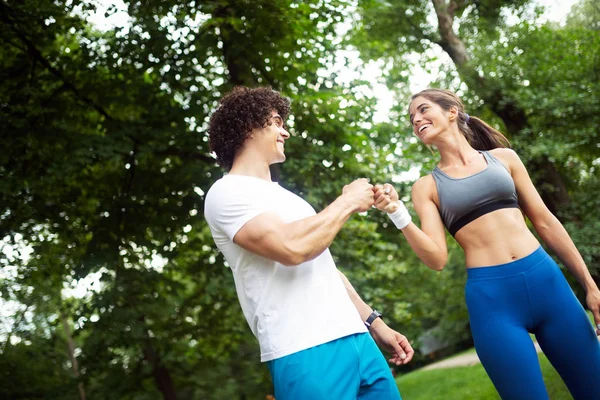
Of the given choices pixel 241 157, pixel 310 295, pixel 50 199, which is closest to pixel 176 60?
pixel 50 199

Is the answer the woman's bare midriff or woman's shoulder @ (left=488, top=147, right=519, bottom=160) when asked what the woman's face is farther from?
the woman's bare midriff

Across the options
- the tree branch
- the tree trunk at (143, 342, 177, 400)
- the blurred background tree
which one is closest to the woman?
the blurred background tree

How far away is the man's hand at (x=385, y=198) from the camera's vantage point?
2.62 metres

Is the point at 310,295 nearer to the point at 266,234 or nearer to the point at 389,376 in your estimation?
the point at 266,234

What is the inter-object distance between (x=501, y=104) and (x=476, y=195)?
34.3ft

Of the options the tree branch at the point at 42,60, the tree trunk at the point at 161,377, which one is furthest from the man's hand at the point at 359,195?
the tree trunk at the point at 161,377

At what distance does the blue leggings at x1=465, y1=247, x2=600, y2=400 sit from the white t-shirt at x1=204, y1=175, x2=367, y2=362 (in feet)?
2.23

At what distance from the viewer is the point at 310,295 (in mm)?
2221

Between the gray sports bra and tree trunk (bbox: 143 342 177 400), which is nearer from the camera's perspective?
the gray sports bra

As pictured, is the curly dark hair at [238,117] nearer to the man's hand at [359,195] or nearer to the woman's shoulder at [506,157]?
the man's hand at [359,195]

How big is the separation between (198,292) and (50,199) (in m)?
3.04

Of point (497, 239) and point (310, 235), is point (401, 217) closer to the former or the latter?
point (497, 239)

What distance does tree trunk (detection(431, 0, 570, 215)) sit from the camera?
1215 centimetres

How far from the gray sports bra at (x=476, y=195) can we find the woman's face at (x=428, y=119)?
292mm
